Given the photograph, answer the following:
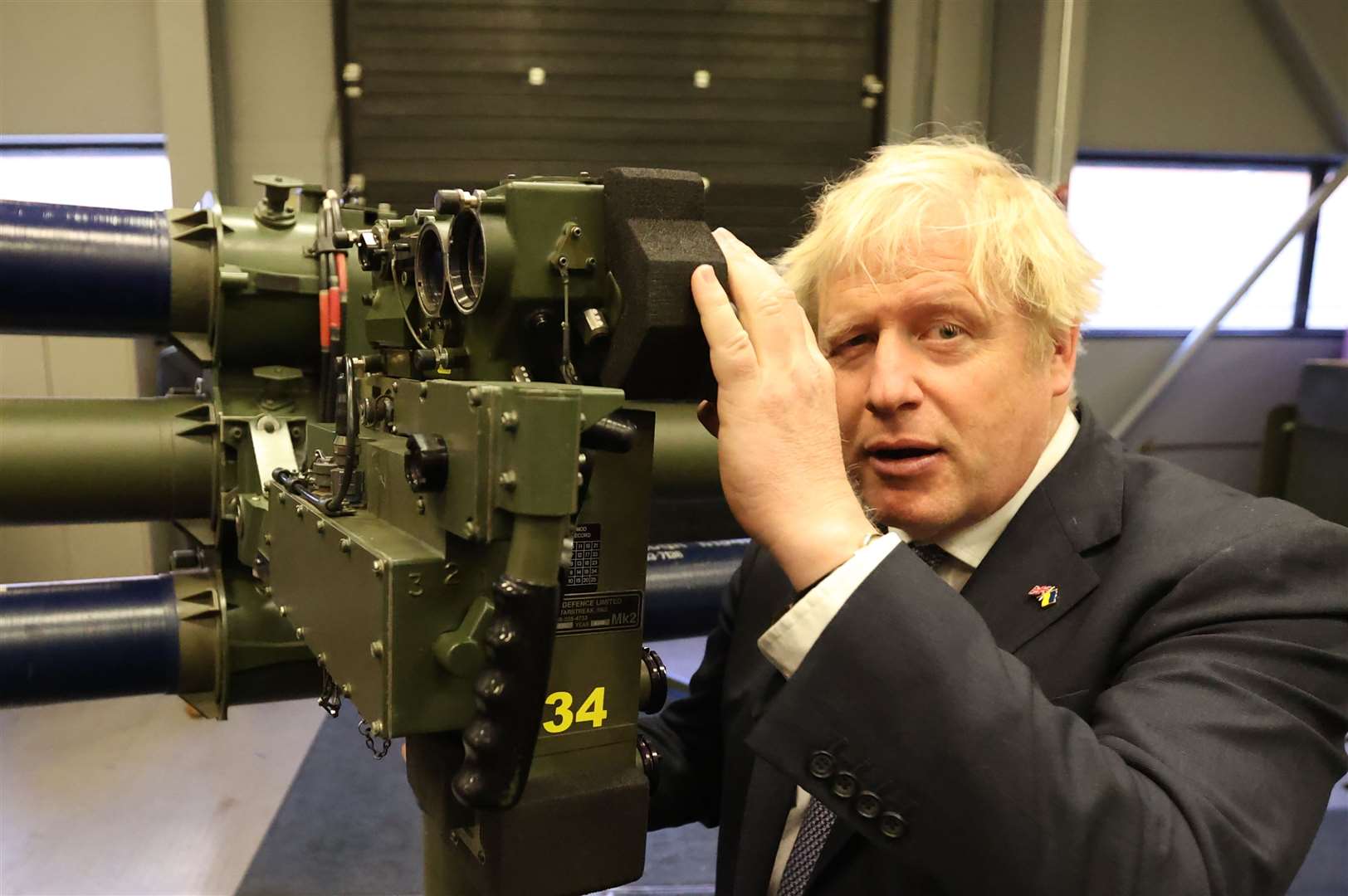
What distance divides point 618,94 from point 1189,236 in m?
2.79

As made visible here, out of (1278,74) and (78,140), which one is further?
(1278,74)

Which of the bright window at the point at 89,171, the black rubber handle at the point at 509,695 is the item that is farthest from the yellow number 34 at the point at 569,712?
the bright window at the point at 89,171

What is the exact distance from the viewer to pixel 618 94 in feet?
11.7

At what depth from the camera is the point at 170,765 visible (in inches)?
108

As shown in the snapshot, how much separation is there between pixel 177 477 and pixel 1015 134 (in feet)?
10.5

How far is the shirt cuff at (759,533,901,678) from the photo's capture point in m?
0.73

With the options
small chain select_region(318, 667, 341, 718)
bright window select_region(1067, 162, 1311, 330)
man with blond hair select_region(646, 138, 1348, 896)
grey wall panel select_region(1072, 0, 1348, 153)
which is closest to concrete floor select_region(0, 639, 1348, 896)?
small chain select_region(318, 667, 341, 718)

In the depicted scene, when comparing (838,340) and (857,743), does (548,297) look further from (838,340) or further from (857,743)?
(857,743)

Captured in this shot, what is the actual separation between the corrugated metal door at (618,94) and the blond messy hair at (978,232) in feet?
8.61

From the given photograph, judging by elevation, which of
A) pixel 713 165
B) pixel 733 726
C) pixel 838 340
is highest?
pixel 713 165

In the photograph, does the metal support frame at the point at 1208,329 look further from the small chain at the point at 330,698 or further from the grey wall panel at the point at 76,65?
the grey wall panel at the point at 76,65

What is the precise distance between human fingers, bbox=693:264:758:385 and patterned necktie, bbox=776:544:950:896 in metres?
0.32

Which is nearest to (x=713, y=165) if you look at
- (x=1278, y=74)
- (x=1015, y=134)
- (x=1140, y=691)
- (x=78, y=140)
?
(x=1015, y=134)

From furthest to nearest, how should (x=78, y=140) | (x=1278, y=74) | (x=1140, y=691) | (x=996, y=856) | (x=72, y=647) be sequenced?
(x=1278, y=74) → (x=78, y=140) → (x=72, y=647) → (x=1140, y=691) → (x=996, y=856)
